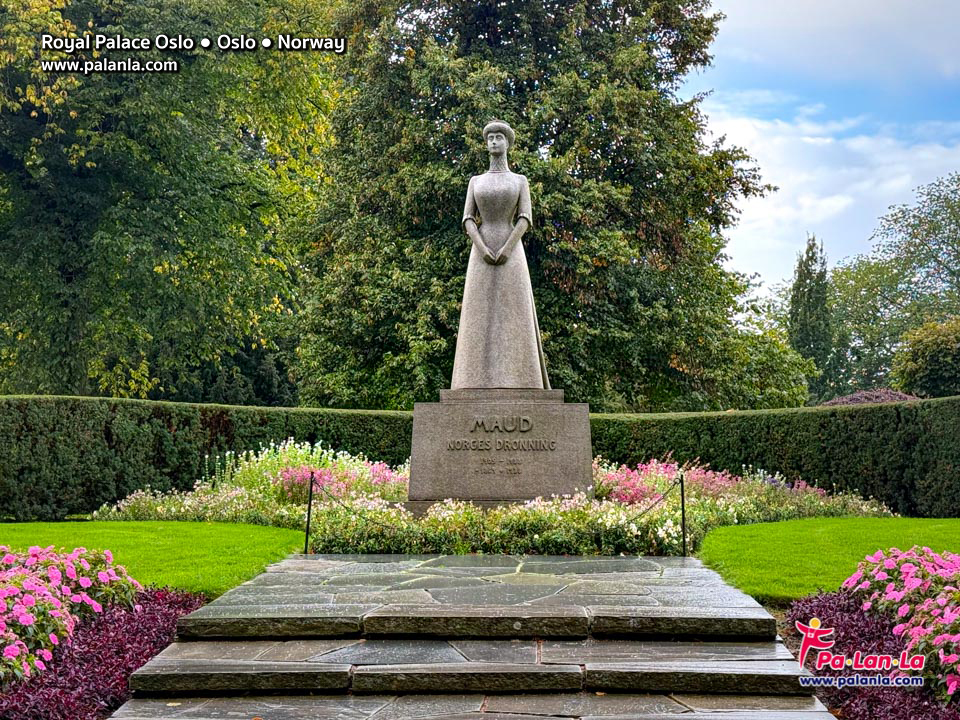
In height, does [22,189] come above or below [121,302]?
above

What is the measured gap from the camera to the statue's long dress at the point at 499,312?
11281 mm

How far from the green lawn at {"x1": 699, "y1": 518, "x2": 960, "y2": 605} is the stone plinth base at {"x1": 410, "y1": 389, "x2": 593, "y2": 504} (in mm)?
1846

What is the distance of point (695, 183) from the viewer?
23.0 metres

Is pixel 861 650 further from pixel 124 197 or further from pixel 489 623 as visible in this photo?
pixel 124 197

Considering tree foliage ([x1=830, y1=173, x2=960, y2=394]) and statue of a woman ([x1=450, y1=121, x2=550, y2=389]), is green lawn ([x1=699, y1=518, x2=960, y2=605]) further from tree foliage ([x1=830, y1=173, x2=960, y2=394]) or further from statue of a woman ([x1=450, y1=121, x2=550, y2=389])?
tree foliage ([x1=830, y1=173, x2=960, y2=394])

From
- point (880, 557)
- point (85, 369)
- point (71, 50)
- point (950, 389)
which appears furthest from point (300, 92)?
point (880, 557)

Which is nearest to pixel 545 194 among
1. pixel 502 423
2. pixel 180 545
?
pixel 502 423

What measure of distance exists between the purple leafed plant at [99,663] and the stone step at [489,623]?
0.40 m

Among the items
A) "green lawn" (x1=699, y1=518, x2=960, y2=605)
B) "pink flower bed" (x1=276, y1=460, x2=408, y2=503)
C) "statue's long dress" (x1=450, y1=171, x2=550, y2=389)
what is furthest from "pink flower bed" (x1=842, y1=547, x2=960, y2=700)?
"pink flower bed" (x1=276, y1=460, x2=408, y2=503)

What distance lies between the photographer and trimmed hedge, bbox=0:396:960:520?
46.8 feet

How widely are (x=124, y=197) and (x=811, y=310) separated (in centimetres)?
3761

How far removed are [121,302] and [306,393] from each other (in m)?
5.47

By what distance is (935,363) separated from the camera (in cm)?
2362

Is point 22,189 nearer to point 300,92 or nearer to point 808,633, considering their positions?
point 300,92
